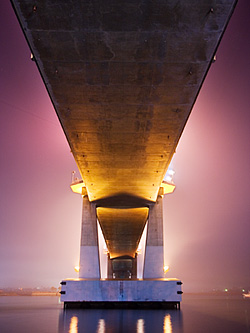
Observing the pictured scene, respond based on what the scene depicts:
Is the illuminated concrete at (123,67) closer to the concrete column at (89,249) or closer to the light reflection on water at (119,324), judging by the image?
the concrete column at (89,249)

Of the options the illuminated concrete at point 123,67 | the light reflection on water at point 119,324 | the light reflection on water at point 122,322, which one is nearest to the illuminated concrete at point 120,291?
the light reflection on water at point 122,322

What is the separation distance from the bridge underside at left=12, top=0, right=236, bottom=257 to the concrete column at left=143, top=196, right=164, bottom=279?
32.9ft

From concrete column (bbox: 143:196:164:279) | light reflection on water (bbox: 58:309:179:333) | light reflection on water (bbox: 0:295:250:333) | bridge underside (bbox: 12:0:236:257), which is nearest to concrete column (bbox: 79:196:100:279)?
concrete column (bbox: 143:196:164:279)

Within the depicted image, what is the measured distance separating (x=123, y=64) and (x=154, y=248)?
63.7 ft

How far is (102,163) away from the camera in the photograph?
20.4 metres

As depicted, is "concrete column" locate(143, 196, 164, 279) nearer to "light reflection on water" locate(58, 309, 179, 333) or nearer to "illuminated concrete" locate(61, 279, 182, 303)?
"illuminated concrete" locate(61, 279, 182, 303)

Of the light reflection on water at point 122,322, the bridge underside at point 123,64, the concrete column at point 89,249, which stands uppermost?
the bridge underside at point 123,64

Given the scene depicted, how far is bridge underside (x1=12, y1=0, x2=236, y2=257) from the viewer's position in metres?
8.80

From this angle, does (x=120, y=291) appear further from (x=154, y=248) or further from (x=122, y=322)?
(x=122, y=322)

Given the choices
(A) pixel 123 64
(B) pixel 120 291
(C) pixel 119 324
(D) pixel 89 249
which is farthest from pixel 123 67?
(D) pixel 89 249

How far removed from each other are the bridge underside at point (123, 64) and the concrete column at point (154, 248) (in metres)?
10.0

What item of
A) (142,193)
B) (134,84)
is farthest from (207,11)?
(142,193)

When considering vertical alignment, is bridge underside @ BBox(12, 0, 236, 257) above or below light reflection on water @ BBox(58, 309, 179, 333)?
above

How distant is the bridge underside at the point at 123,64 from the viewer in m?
8.80
